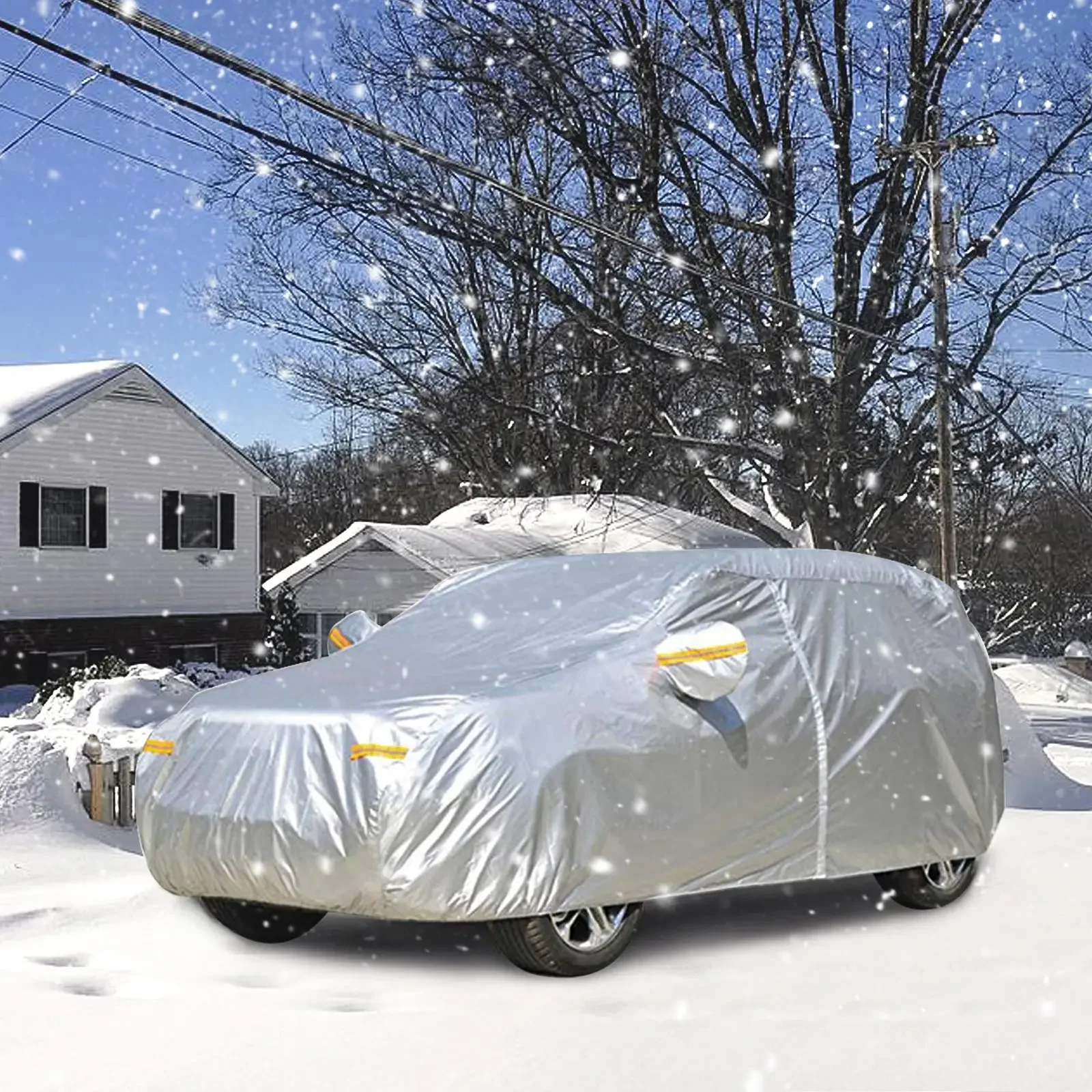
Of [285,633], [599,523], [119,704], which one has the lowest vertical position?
[285,633]

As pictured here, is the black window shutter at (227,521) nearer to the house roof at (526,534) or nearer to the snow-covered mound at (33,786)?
the house roof at (526,534)

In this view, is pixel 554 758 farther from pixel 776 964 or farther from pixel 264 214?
pixel 264 214

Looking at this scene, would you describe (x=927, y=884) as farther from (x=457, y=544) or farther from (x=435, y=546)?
(x=457, y=544)

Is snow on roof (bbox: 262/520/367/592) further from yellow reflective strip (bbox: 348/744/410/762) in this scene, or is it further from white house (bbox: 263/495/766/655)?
yellow reflective strip (bbox: 348/744/410/762)

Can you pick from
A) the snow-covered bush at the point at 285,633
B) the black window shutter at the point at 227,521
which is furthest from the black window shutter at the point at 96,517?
the snow-covered bush at the point at 285,633

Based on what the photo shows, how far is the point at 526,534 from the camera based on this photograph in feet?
106

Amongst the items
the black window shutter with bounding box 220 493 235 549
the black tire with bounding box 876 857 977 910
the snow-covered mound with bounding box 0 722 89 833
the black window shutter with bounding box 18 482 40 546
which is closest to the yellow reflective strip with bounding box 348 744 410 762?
the black tire with bounding box 876 857 977 910

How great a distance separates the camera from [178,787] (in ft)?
19.5

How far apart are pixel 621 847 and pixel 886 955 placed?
4.44ft

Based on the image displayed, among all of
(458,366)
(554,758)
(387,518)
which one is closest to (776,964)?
(554,758)

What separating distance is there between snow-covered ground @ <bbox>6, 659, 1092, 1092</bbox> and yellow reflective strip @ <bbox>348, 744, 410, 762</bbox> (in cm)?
84

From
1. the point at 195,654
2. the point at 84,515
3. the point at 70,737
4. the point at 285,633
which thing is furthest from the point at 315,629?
the point at 70,737

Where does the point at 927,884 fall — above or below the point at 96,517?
below

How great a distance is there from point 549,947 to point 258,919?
1.49m
